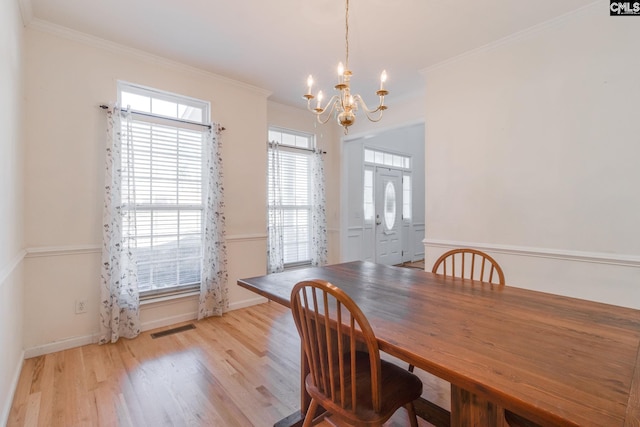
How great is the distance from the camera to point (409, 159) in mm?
6500

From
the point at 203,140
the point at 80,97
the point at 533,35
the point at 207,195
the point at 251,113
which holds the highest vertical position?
the point at 533,35

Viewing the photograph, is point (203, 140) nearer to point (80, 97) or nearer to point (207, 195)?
point (207, 195)

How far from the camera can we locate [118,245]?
2660mm

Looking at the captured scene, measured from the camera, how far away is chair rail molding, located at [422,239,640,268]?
206 centimetres

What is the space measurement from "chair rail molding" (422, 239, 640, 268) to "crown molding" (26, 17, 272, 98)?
3.16 meters

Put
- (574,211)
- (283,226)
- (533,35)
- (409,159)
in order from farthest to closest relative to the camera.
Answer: (409,159) < (283,226) < (533,35) < (574,211)

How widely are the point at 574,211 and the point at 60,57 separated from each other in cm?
444

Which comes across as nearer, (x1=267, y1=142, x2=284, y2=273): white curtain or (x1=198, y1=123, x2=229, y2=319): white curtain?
(x1=198, y1=123, x2=229, y2=319): white curtain

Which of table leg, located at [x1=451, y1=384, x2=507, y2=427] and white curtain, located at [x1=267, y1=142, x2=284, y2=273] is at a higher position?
white curtain, located at [x1=267, y1=142, x2=284, y2=273]

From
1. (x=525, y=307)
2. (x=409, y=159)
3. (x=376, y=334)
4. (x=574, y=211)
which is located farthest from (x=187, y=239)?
(x=409, y=159)

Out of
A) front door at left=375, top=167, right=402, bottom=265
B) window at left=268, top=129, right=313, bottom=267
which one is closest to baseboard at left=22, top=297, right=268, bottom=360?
window at left=268, top=129, right=313, bottom=267

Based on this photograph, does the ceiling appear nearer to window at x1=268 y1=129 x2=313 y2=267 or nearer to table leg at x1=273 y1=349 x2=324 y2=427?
window at x1=268 y1=129 x2=313 y2=267

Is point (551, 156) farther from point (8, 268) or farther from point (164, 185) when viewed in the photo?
point (8, 268)

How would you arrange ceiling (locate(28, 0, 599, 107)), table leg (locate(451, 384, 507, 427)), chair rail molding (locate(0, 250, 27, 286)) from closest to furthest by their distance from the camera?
1. table leg (locate(451, 384, 507, 427))
2. chair rail molding (locate(0, 250, 27, 286))
3. ceiling (locate(28, 0, 599, 107))
